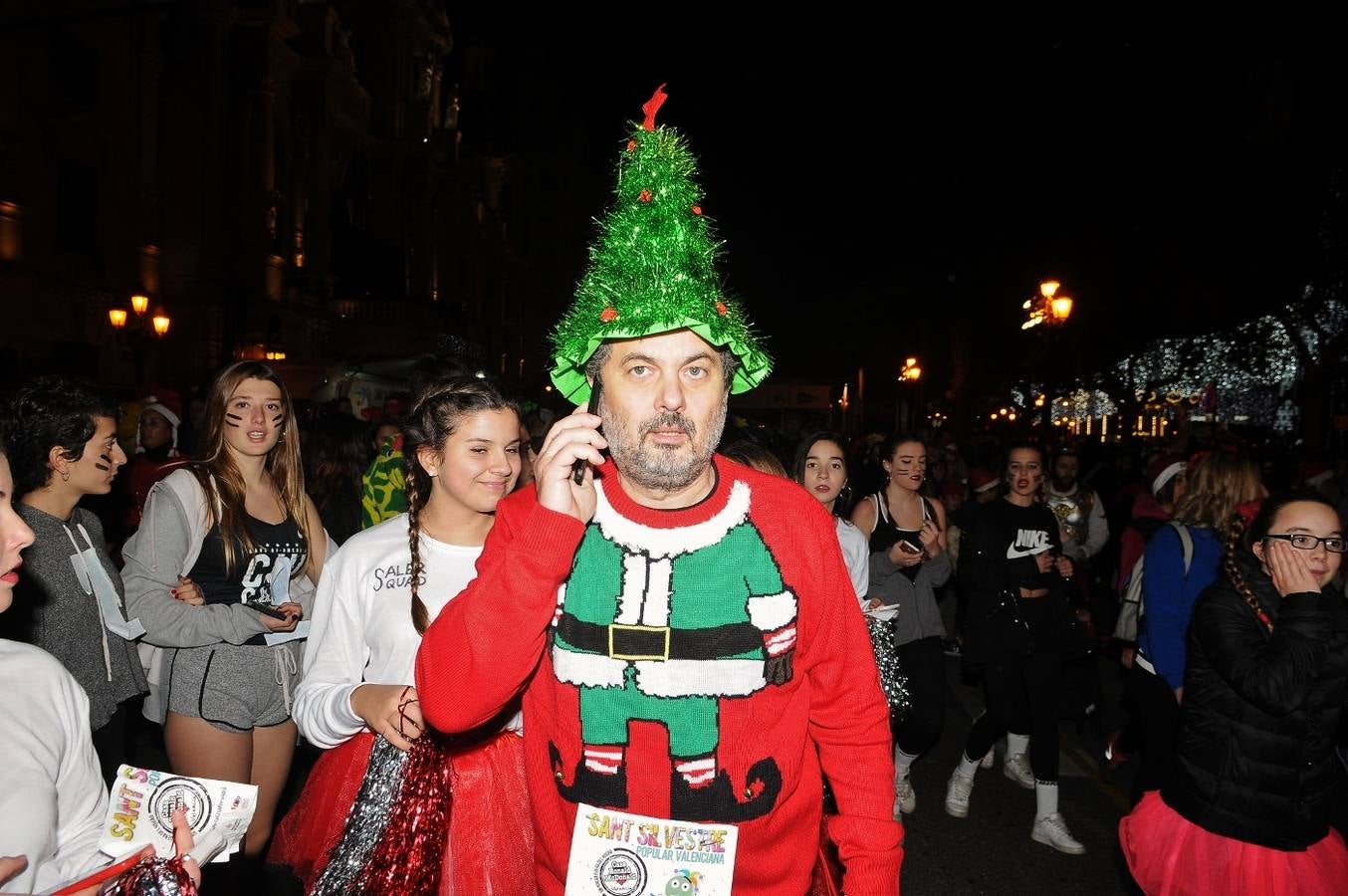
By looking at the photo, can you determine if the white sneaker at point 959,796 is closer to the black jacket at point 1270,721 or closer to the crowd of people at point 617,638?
the crowd of people at point 617,638

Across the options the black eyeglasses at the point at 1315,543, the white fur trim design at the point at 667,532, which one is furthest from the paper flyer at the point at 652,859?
the black eyeglasses at the point at 1315,543

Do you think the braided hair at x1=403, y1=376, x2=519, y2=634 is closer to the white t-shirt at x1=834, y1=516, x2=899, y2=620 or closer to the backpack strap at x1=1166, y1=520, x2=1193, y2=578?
the white t-shirt at x1=834, y1=516, x2=899, y2=620

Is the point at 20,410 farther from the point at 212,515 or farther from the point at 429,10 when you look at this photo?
the point at 429,10

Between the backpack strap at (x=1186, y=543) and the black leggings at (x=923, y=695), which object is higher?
the backpack strap at (x=1186, y=543)

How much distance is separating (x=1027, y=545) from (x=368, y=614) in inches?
173

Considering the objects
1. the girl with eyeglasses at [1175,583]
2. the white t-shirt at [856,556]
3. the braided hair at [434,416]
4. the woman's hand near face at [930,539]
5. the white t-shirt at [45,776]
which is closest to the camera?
the white t-shirt at [45,776]

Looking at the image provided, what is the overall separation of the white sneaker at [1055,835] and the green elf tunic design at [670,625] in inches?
157

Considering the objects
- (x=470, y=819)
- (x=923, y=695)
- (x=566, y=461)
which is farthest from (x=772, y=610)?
(x=923, y=695)

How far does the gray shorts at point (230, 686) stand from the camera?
380cm

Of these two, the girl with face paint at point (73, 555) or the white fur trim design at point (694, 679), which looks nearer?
the white fur trim design at point (694, 679)

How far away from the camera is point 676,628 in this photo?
225 centimetres

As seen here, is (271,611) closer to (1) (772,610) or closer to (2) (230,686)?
(2) (230,686)

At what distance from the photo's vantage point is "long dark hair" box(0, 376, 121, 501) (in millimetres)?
3959

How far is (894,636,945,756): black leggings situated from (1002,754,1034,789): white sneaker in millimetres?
953
